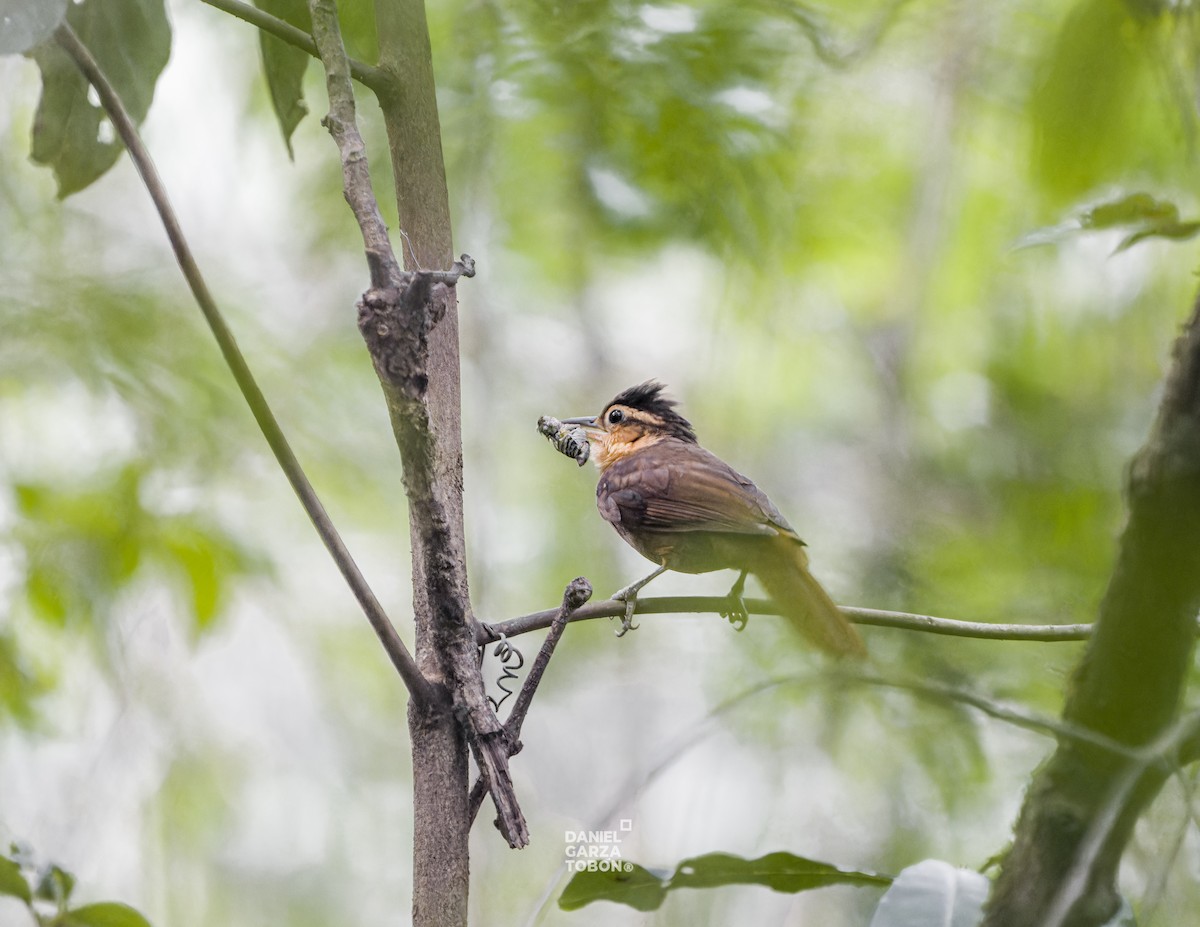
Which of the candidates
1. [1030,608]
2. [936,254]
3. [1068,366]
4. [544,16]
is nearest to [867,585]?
[1030,608]

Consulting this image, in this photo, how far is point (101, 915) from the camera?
1237 mm

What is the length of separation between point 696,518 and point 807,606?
0.51 metres

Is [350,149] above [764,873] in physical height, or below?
above

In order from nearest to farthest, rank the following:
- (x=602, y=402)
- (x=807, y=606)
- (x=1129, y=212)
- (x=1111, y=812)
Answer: (x=1111, y=812), (x=1129, y=212), (x=807, y=606), (x=602, y=402)

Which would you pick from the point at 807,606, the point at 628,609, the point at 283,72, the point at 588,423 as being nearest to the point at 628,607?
the point at 628,609

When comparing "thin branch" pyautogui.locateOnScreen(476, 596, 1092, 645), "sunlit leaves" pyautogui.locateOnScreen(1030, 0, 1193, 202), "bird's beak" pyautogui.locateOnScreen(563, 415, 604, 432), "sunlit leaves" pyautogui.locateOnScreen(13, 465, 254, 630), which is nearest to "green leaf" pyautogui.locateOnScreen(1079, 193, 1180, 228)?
"sunlit leaves" pyautogui.locateOnScreen(1030, 0, 1193, 202)

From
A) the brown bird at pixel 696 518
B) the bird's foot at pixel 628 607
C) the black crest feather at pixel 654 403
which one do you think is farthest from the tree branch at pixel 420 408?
the black crest feather at pixel 654 403

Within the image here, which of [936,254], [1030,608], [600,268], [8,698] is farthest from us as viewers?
[600,268]

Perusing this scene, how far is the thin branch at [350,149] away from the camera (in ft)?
2.76

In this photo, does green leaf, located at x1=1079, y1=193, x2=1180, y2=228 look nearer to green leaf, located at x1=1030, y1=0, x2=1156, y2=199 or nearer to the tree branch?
green leaf, located at x1=1030, y1=0, x2=1156, y2=199

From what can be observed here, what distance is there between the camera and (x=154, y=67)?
135cm

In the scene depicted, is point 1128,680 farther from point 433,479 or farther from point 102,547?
point 102,547

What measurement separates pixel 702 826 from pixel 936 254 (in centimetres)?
282

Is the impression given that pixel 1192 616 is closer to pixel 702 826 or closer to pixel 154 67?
pixel 702 826
